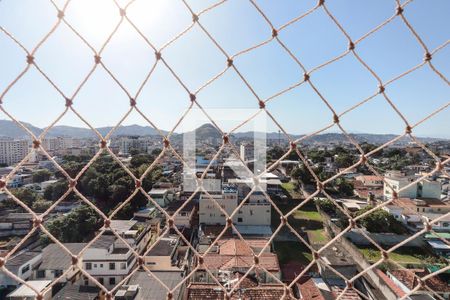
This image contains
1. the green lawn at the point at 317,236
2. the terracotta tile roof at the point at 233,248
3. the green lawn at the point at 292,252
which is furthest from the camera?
the green lawn at the point at 317,236

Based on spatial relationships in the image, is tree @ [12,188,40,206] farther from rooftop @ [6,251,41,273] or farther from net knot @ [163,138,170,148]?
net knot @ [163,138,170,148]

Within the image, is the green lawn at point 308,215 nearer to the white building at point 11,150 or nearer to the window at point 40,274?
the window at point 40,274

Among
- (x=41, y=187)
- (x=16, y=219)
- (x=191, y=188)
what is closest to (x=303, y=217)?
(x=191, y=188)

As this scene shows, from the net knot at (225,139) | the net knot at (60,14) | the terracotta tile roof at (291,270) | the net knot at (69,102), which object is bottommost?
the terracotta tile roof at (291,270)

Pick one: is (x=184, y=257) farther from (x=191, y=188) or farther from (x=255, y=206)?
(x=191, y=188)

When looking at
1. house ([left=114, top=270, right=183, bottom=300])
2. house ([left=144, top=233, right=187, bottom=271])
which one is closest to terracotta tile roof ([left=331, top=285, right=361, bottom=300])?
house ([left=114, top=270, right=183, bottom=300])

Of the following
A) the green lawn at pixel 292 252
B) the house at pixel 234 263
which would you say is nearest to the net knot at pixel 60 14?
the house at pixel 234 263

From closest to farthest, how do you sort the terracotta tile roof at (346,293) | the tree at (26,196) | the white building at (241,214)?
the terracotta tile roof at (346,293) → the white building at (241,214) → the tree at (26,196)
